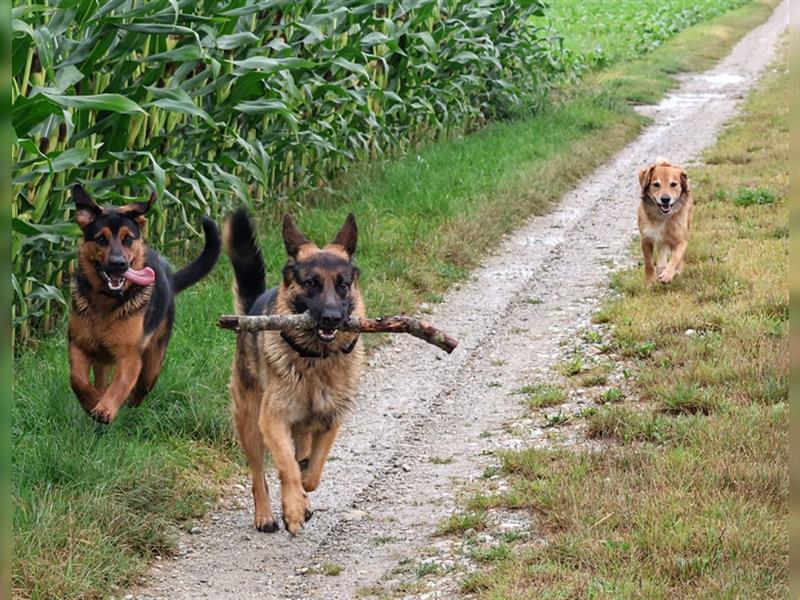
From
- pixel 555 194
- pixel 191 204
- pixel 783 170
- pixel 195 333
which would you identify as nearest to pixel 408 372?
pixel 195 333

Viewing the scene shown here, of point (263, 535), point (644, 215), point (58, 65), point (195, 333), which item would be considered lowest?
point (263, 535)

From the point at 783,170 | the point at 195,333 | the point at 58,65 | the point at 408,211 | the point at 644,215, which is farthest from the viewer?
the point at 783,170

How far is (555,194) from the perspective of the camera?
12.2 meters

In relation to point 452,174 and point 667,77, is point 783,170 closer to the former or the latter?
point 452,174

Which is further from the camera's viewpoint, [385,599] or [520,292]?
[520,292]

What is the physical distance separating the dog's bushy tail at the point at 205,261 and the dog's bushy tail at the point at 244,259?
0.81 meters

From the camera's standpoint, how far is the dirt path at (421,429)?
14.3 feet

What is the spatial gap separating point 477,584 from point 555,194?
8.77 m

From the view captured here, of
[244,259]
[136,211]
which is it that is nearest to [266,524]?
[244,259]

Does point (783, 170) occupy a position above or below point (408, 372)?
above

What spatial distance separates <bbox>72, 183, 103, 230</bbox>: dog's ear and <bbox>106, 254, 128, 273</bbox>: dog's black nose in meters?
0.30

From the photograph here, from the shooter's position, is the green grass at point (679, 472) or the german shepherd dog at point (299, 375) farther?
the german shepherd dog at point (299, 375)

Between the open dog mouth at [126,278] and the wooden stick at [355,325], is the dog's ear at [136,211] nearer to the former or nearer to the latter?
the open dog mouth at [126,278]

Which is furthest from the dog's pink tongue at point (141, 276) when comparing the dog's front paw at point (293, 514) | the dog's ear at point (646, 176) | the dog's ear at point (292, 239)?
the dog's ear at point (646, 176)
